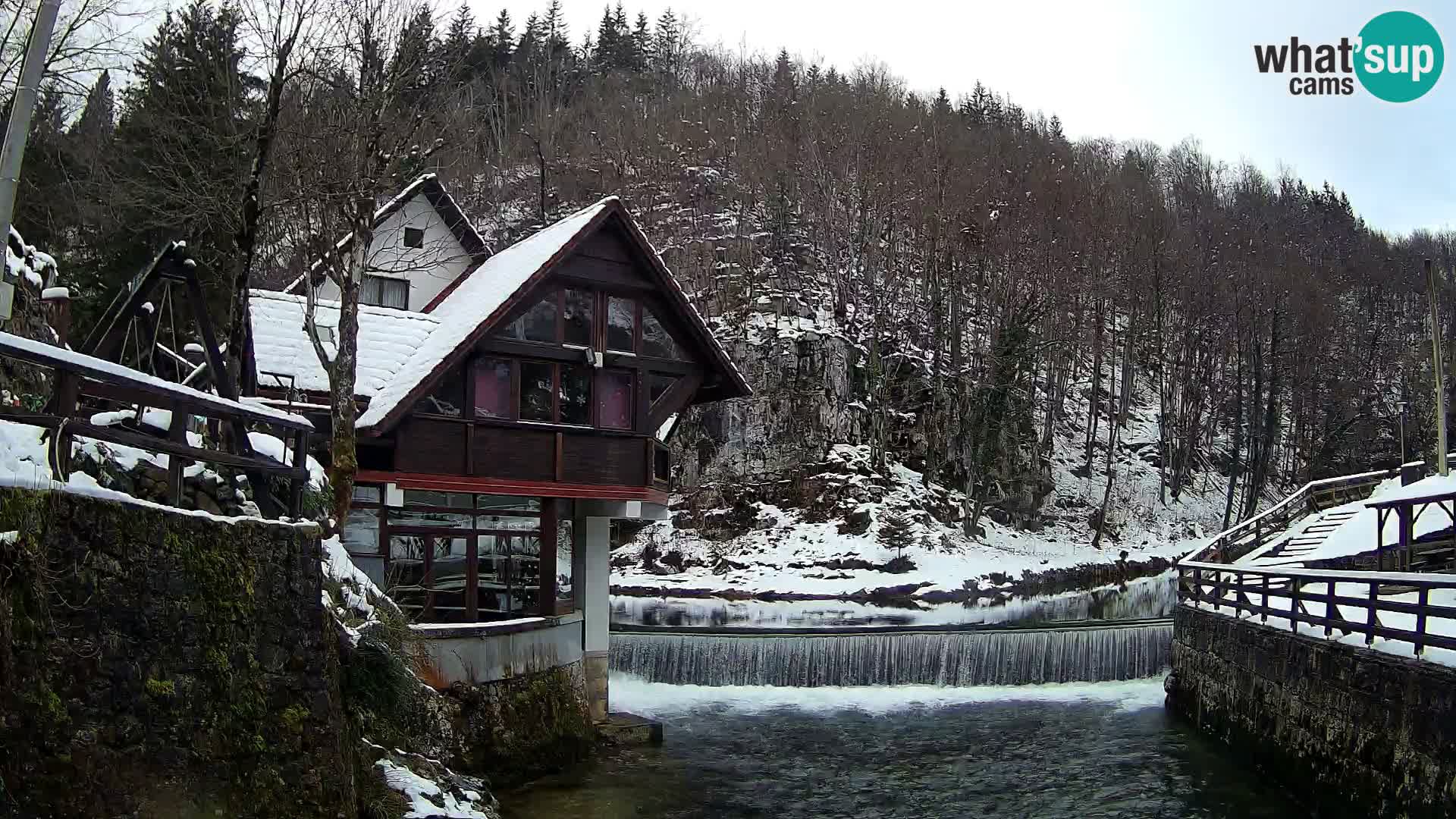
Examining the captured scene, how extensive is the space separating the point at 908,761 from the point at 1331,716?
21.9 ft

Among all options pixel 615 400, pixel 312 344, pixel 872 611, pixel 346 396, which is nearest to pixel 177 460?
pixel 346 396

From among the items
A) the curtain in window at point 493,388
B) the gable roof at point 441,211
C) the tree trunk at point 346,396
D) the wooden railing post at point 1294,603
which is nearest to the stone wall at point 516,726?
the tree trunk at point 346,396

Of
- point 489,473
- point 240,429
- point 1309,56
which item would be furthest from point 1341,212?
point 240,429

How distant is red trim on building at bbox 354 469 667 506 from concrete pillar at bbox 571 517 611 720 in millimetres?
1517

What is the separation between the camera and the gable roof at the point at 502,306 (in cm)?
1928

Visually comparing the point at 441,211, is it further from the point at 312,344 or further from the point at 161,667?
the point at 161,667

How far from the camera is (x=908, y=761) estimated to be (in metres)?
20.0

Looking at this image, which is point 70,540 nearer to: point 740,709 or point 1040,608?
point 740,709

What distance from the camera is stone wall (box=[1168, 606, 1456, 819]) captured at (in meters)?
13.0

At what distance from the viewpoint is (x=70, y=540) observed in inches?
292

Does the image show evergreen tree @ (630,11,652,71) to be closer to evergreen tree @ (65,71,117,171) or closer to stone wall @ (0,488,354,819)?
evergreen tree @ (65,71,117,171)

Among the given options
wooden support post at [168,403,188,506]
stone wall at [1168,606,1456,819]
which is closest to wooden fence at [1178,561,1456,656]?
stone wall at [1168,606,1456,819]

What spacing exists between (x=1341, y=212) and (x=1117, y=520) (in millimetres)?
55430

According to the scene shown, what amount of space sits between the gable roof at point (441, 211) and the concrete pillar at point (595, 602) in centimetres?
756
